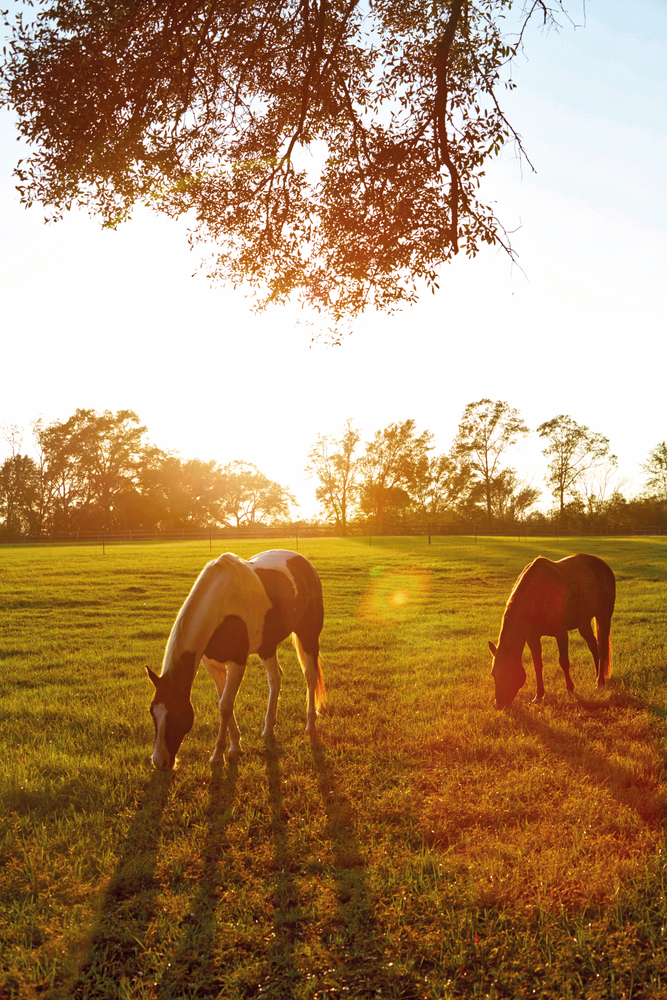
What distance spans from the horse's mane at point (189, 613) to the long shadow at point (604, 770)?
354 cm

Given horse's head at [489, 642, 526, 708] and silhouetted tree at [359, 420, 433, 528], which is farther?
silhouetted tree at [359, 420, 433, 528]

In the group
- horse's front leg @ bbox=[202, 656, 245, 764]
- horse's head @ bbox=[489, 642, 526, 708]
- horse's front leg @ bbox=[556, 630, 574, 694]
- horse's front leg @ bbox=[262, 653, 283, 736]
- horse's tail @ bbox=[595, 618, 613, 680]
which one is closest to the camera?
horse's front leg @ bbox=[202, 656, 245, 764]

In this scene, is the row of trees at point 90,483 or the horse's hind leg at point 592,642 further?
the row of trees at point 90,483

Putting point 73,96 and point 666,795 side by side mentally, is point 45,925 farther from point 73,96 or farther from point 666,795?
point 73,96

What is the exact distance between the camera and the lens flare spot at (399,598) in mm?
17359

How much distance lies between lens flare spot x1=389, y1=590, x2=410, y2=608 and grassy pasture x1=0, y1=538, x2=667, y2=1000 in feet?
29.3

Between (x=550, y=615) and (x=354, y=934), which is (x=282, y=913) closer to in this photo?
(x=354, y=934)

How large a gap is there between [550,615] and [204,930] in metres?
5.29

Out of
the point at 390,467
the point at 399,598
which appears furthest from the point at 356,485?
the point at 399,598

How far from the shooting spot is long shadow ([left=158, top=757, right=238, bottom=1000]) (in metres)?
2.84

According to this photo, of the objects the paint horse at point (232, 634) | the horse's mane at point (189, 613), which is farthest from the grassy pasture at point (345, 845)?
the horse's mane at point (189, 613)

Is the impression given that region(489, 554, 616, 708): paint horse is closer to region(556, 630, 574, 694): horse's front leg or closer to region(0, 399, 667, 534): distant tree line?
region(556, 630, 574, 694): horse's front leg

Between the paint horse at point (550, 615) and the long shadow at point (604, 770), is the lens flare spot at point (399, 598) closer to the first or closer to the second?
the paint horse at point (550, 615)

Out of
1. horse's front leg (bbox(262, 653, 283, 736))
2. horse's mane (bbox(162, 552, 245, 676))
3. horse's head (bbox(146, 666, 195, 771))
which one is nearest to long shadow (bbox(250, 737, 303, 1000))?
horse's head (bbox(146, 666, 195, 771))
